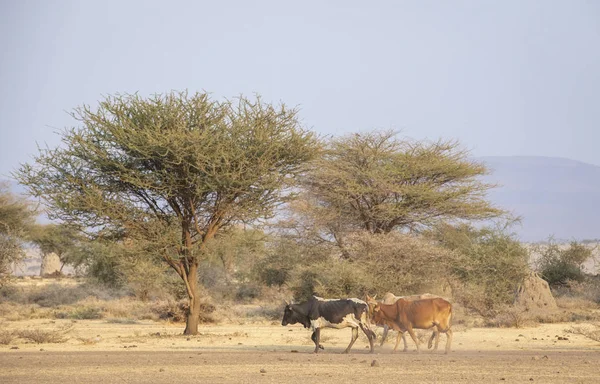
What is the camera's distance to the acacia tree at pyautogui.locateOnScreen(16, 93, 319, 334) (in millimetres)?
22750

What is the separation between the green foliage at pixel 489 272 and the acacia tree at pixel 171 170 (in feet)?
30.6

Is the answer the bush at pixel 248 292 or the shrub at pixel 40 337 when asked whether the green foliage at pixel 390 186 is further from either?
the shrub at pixel 40 337

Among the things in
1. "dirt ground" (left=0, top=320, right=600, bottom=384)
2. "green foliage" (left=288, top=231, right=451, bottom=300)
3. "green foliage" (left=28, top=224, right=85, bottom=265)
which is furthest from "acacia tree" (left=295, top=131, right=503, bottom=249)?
"green foliage" (left=28, top=224, right=85, bottom=265)

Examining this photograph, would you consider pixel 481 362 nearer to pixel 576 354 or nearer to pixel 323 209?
pixel 576 354

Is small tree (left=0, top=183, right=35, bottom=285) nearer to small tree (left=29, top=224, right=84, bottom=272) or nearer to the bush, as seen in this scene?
small tree (left=29, top=224, right=84, bottom=272)

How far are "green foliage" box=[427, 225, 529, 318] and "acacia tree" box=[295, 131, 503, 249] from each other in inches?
80.2

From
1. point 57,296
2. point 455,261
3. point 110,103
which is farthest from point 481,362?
point 57,296

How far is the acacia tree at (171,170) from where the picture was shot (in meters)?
22.8

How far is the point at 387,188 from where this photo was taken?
36156mm

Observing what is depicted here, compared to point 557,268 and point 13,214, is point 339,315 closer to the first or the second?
point 557,268

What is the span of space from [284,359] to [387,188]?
1917 centimetres

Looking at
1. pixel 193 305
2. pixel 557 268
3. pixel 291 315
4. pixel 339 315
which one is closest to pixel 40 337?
pixel 193 305

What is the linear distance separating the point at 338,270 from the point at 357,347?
29.2 ft

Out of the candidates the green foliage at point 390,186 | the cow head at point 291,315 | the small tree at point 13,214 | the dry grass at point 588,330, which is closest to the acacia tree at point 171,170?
the cow head at point 291,315
